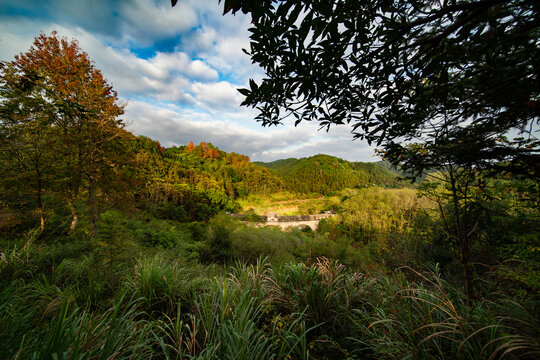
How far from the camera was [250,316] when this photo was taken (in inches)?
77.4

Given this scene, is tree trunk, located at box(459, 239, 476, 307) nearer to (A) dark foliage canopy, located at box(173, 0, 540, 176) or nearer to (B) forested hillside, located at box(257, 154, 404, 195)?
(A) dark foliage canopy, located at box(173, 0, 540, 176)

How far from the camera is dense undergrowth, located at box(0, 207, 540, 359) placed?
3.85 feet

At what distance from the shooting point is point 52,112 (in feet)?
15.8

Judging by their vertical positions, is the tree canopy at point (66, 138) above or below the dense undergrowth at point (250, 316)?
above

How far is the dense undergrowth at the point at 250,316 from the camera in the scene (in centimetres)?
117

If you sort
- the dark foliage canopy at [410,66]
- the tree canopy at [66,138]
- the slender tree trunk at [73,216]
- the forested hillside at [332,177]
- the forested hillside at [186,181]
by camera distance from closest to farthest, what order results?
the dark foliage canopy at [410,66] → the tree canopy at [66,138] → the slender tree trunk at [73,216] → the forested hillside at [186,181] → the forested hillside at [332,177]

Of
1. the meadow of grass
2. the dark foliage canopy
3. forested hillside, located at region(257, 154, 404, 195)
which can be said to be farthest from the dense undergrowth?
forested hillside, located at region(257, 154, 404, 195)

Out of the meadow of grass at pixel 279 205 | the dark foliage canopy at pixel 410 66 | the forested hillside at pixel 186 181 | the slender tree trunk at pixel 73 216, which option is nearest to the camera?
the dark foliage canopy at pixel 410 66

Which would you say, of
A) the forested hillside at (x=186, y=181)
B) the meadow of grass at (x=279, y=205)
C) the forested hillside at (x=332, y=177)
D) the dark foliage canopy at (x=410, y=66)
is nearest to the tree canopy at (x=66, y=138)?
the forested hillside at (x=186, y=181)

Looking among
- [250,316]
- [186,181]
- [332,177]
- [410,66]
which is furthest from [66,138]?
[332,177]

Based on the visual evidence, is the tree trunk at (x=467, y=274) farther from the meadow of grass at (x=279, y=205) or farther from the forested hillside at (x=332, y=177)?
the forested hillside at (x=332, y=177)

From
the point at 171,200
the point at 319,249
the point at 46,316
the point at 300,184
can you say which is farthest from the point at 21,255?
the point at 300,184

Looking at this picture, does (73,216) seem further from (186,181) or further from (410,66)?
(186,181)

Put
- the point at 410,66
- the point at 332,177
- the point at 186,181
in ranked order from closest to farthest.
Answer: the point at 410,66, the point at 186,181, the point at 332,177
